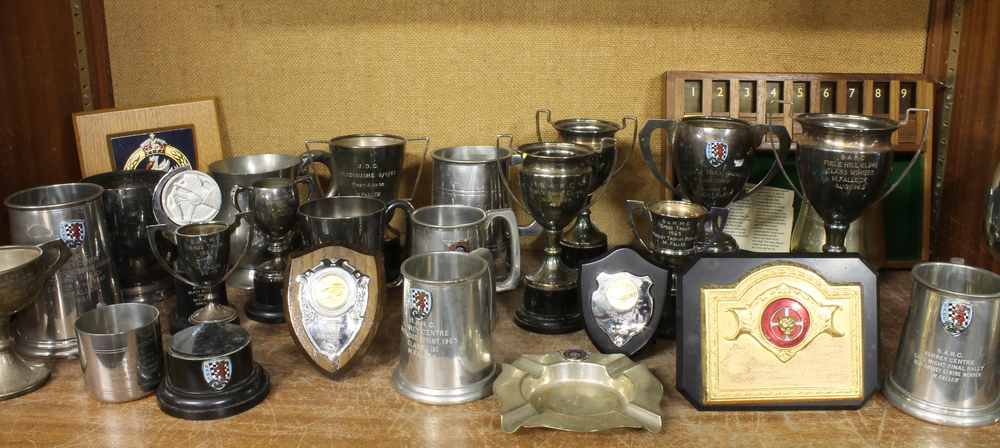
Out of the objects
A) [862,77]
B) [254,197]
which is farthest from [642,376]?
[862,77]

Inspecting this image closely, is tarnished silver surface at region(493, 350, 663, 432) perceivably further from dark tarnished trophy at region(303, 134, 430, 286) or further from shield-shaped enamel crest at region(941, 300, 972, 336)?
dark tarnished trophy at region(303, 134, 430, 286)

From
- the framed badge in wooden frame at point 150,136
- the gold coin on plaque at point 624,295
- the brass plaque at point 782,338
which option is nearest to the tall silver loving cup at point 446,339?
the gold coin on plaque at point 624,295

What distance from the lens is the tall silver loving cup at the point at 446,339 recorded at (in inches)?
45.0

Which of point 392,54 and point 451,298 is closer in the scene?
point 451,298

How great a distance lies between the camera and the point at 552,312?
1.42 meters

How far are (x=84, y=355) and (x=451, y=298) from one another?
562mm

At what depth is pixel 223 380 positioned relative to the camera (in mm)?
1134

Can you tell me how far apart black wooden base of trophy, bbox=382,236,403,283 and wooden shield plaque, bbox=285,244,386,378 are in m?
0.39

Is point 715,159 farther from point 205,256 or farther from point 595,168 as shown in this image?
point 205,256

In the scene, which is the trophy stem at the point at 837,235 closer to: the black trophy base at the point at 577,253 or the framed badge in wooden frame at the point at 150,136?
the black trophy base at the point at 577,253

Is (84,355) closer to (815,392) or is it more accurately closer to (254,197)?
(254,197)

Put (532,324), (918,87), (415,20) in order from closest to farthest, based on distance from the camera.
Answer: (532,324)
(918,87)
(415,20)

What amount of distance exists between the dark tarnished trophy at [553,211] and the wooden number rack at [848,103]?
40cm

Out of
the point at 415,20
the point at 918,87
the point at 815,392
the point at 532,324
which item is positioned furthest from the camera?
the point at 415,20
